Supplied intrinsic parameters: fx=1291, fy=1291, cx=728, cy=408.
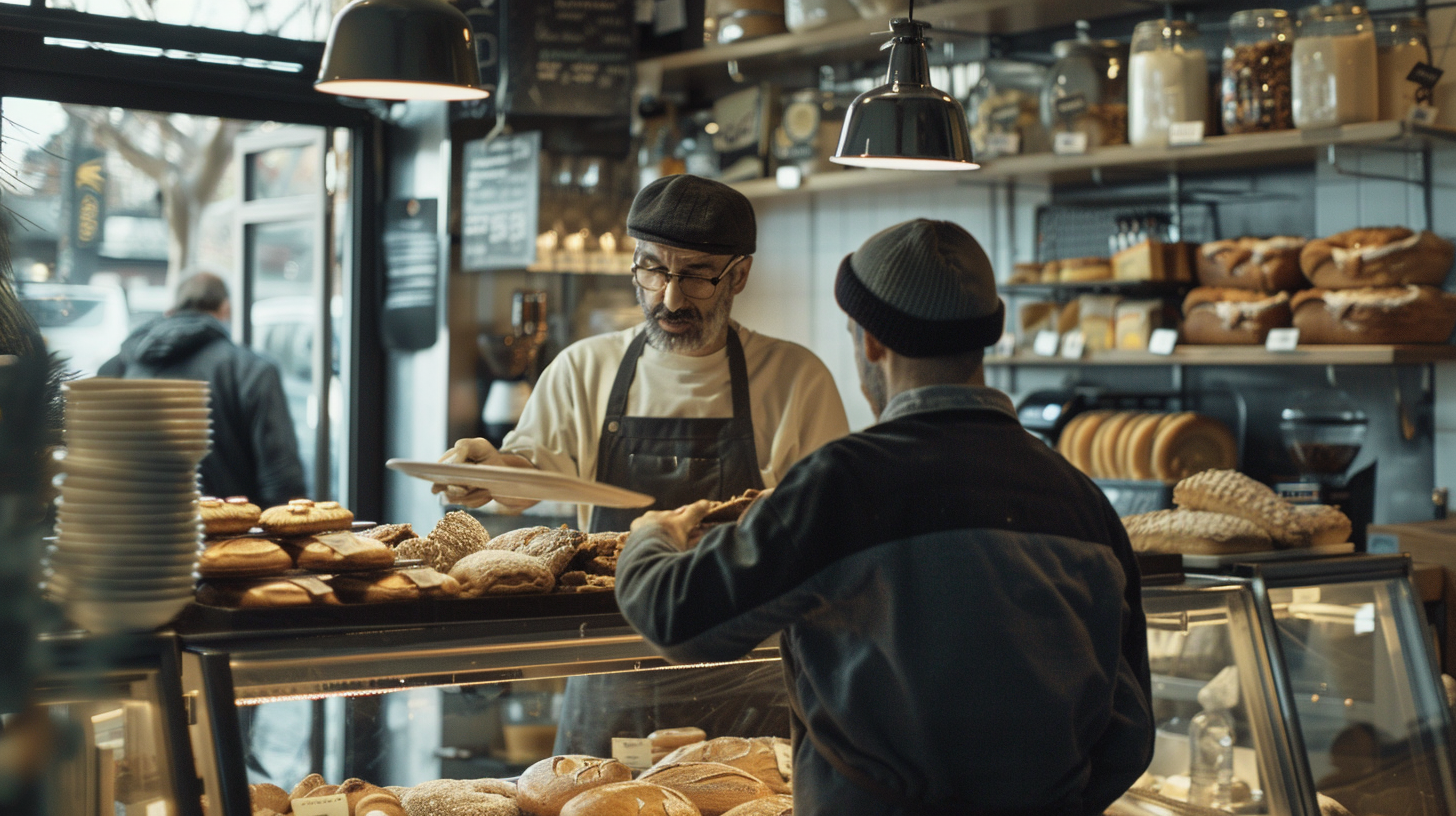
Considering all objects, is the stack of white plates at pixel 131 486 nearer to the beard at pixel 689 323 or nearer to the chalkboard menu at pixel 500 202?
the beard at pixel 689 323

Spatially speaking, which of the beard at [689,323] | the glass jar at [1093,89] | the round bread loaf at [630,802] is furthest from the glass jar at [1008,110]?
the round bread loaf at [630,802]

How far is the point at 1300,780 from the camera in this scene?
1.90 m

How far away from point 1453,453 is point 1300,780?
191cm

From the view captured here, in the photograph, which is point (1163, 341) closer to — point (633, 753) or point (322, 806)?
point (633, 753)

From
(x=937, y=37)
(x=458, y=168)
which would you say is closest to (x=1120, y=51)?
(x=937, y=37)

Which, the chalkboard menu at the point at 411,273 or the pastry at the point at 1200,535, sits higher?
the chalkboard menu at the point at 411,273

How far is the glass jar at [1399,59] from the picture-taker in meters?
3.22

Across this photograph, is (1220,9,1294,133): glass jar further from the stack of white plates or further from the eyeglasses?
the stack of white plates

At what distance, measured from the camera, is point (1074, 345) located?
3877 millimetres

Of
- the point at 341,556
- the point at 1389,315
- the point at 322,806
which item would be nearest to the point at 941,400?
the point at 341,556

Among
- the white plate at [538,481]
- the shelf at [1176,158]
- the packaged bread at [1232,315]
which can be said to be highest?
the shelf at [1176,158]

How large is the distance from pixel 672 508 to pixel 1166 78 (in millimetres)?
1966

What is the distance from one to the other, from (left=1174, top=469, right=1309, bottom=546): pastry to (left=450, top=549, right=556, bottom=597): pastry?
1322 millimetres

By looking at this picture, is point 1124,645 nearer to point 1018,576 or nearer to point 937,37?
point 1018,576
